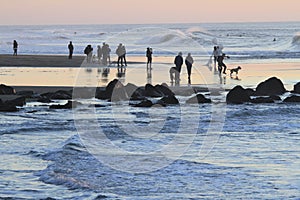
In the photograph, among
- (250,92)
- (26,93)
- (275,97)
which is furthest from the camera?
(250,92)

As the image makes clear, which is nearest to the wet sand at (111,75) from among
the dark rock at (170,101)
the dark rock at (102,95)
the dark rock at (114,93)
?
the dark rock at (102,95)

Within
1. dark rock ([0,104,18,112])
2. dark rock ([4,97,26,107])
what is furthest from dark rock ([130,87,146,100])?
dark rock ([0,104,18,112])

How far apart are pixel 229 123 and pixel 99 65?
2655 centimetres

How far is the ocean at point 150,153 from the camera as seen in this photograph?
11484 millimetres

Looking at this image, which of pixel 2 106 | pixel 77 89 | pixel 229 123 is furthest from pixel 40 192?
pixel 77 89

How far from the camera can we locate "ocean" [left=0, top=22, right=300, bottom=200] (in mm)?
11484

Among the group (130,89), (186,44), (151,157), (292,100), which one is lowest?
(151,157)

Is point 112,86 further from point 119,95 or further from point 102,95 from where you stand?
point 119,95

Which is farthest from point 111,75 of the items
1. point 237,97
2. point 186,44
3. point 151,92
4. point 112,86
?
point 186,44

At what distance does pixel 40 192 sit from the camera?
438 inches

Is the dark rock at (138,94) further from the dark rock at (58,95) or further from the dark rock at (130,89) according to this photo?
the dark rock at (58,95)

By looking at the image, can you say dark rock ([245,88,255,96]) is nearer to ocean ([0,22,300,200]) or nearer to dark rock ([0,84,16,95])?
ocean ([0,22,300,200])

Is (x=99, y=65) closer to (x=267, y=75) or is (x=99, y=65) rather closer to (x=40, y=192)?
(x=267, y=75)

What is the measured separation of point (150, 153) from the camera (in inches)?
597
